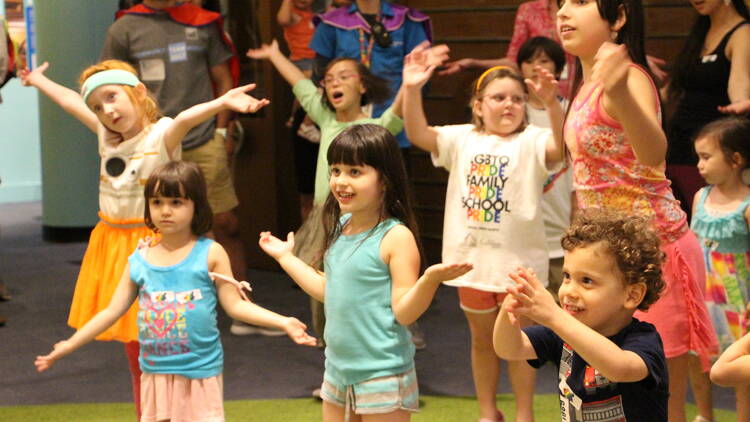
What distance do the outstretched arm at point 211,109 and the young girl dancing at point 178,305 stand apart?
1.07 feet

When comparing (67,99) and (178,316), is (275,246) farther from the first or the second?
(67,99)

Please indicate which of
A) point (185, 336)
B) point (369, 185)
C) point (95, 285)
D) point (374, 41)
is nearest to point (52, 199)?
point (374, 41)

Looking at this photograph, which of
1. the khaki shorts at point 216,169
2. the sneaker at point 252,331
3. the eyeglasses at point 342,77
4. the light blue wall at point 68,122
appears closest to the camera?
the eyeglasses at point 342,77

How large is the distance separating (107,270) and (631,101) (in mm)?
1934

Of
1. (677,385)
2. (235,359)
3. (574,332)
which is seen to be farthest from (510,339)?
(235,359)

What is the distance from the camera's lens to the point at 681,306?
3000 millimetres

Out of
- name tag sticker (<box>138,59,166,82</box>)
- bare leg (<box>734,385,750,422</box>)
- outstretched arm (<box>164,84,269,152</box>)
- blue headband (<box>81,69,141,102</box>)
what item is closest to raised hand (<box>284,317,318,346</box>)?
outstretched arm (<box>164,84,269,152</box>)

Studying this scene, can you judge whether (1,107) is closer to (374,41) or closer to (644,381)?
(374,41)

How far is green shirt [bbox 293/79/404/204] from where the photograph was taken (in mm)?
4172

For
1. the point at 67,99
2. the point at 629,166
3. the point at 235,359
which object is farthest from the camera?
the point at 235,359

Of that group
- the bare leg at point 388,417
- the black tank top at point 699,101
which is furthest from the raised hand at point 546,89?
the black tank top at point 699,101

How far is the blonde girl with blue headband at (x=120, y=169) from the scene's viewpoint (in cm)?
366

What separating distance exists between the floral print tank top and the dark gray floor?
1.61 metres

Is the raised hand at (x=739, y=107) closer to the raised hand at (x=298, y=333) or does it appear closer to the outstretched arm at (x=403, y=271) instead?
the outstretched arm at (x=403, y=271)
